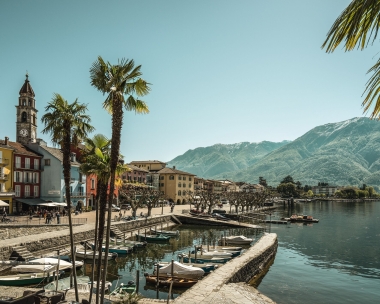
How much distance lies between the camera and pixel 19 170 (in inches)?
2530

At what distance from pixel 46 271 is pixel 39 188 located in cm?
4592

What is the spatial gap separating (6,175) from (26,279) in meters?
39.8

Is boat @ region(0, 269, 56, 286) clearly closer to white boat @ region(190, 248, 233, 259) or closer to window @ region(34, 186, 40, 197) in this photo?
white boat @ region(190, 248, 233, 259)

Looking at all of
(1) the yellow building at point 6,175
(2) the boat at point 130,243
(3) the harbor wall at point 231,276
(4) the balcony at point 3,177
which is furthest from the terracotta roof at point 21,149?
A: (3) the harbor wall at point 231,276

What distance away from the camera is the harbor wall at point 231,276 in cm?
2155

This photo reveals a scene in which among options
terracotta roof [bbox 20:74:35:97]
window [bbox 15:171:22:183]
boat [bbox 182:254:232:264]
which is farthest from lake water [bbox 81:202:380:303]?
terracotta roof [bbox 20:74:35:97]

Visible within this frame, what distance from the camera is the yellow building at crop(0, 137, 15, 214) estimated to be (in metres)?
59.8

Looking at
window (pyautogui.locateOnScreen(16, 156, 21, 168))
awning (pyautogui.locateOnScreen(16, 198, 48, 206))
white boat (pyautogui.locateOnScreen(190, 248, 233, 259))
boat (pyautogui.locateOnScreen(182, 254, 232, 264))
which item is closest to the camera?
boat (pyautogui.locateOnScreen(182, 254, 232, 264))

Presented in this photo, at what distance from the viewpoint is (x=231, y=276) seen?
26.8 meters

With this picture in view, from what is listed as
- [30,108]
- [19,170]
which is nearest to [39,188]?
[19,170]

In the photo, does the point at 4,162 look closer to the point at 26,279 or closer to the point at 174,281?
the point at 26,279

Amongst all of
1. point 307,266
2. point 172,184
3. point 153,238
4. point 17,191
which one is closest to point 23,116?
point 17,191

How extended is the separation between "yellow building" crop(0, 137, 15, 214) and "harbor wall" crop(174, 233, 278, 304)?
44220 millimetres

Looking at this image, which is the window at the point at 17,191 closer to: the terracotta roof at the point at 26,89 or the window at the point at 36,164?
the window at the point at 36,164
